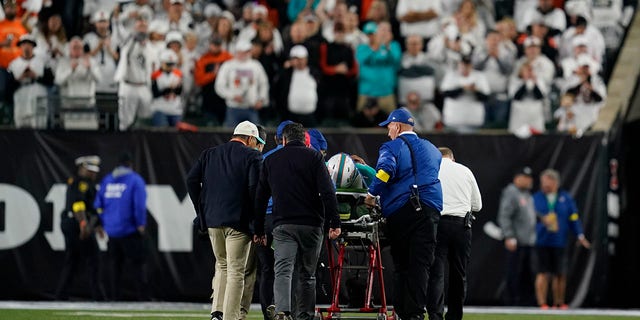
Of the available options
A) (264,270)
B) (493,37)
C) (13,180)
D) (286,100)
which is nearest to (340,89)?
(286,100)

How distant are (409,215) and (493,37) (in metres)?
9.30

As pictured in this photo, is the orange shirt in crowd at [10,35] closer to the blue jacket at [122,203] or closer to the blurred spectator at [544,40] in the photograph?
the blue jacket at [122,203]

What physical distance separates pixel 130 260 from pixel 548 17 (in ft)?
28.3

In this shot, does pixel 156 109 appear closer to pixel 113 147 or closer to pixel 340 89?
pixel 113 147

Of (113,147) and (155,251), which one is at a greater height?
(113,147)

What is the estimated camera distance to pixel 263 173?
1338 centimetres

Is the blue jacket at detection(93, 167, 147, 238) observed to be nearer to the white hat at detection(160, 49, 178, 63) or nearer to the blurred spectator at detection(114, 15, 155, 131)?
the blurred spectator at detection(114, 15, 155, 131)

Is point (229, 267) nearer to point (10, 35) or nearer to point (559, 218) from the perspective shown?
point (559, 218)

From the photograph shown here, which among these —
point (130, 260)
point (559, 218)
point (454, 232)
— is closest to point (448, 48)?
point (559, 218)

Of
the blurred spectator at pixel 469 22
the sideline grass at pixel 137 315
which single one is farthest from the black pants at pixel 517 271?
the blurred spectator at pixel 469 22

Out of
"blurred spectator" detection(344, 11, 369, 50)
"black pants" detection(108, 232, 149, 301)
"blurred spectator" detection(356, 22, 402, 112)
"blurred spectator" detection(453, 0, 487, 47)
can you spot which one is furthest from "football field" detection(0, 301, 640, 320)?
"blurred spectator" detection(453, 0, 487, 47)

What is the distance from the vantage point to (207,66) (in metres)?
22.2

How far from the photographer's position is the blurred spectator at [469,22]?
23453 mm

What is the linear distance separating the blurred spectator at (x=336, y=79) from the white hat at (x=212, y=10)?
97.2 inches
